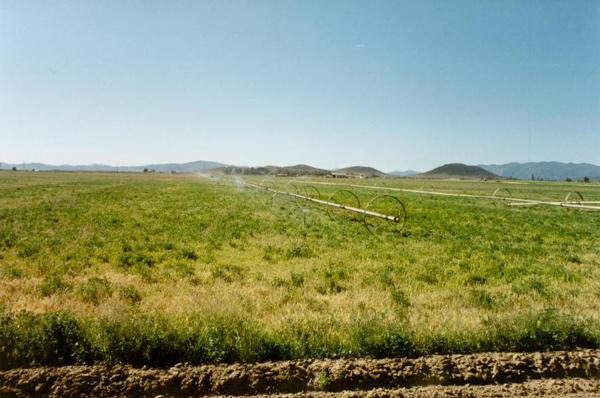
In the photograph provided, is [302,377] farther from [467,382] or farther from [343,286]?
[343,286]

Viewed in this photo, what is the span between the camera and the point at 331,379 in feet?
11.6

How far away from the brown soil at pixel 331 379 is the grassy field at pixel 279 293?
0.80ft

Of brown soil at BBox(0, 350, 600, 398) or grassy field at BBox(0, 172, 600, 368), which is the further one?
grassy field at BBox(0, 172, 600, 368)

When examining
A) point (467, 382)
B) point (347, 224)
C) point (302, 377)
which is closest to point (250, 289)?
point (302, 377)

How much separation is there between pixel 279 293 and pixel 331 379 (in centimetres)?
278

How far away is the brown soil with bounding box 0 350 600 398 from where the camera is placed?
340 centimetres

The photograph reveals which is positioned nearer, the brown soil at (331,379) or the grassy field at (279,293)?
the brown soil at (331,379)

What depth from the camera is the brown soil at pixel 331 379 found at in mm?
3400

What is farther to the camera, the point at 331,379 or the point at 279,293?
the point at 279,293

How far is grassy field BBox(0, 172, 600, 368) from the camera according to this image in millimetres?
4062

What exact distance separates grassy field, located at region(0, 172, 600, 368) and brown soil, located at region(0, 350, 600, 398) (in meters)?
0.24

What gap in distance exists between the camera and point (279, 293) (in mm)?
6223

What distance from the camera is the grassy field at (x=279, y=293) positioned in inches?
160

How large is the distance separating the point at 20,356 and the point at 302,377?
338cm
